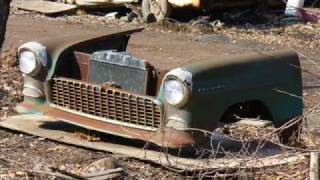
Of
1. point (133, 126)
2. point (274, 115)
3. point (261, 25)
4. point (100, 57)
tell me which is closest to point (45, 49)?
point (100, 57)

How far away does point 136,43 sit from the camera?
13.0 m

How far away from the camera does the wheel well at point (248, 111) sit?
17.8 ft

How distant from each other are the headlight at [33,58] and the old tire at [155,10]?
9866 mm

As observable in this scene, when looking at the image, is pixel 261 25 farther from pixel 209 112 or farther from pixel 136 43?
Answer: pixel 209 112

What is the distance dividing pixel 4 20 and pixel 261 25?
12.0 meters

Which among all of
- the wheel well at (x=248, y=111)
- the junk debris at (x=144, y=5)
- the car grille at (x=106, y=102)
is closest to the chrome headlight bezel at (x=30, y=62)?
the car grille at (x=106, y=102)

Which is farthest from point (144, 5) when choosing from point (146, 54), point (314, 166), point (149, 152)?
point (314, 166)

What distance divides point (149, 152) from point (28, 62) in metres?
1.31

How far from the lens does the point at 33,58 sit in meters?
5.97

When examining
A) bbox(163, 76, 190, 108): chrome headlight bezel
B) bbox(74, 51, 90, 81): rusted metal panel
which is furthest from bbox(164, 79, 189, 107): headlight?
bbox(74, 51, 90, 81): rusted metal panel

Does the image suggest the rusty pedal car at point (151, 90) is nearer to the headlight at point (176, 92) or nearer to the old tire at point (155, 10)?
the headlight at point (176, 92)

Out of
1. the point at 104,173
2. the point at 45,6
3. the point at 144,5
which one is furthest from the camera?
the point at 45,6

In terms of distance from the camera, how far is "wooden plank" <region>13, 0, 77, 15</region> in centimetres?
1720

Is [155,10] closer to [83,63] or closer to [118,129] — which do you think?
[83,63]
